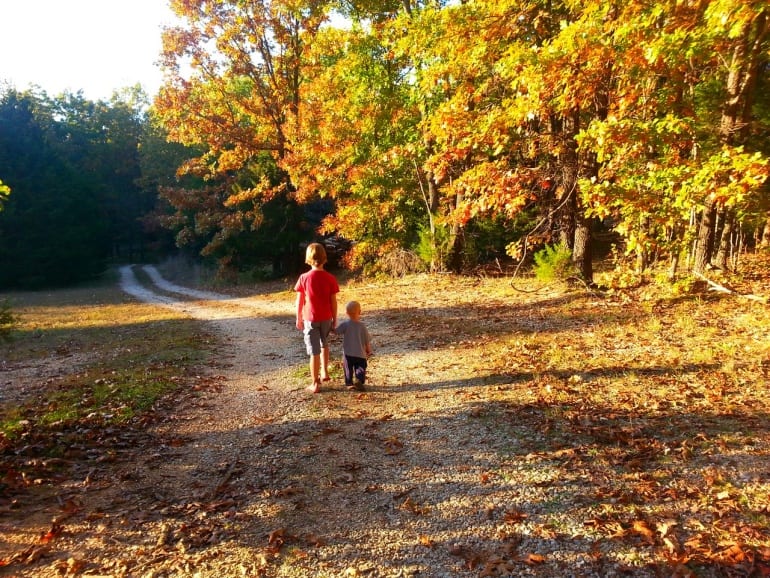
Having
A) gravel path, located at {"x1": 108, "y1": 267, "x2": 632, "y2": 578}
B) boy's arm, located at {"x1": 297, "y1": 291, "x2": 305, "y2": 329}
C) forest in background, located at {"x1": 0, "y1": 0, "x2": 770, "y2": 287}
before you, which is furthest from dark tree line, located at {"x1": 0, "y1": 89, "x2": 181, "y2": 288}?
gravel path, located at {"x1": 108, "y1": 267, "x2": 632, "y2": 578}

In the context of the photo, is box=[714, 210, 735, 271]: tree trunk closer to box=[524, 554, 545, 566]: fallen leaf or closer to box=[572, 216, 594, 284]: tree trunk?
box=[572, 216, 594, 284]: tree trunk

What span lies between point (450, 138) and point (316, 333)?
5.91 m

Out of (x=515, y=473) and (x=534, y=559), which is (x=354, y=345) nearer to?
(x=515, y=473)

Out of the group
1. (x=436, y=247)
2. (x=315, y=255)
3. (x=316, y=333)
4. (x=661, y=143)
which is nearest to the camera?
(x=315, y=255)

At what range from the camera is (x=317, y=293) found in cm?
589

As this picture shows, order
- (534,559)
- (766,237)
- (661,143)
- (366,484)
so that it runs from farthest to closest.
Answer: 1. (766,237)
2. (661,143)
3. (366,484)
4. (534,559)

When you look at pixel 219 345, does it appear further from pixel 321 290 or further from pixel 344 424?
pixel 344 424

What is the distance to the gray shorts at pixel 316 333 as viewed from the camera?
6001 mm

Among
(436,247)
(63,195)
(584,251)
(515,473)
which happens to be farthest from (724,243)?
(63,195)

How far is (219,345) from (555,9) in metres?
10.4

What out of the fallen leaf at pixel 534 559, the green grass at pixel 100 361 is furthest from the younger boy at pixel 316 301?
the fallen leaf at pixel 534 559

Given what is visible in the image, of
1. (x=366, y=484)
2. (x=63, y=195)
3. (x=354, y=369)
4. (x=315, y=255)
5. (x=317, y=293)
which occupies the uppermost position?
(x=63, y=195)

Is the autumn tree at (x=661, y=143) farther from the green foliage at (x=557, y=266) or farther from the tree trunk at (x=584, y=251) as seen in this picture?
the green foliage at (x=557, y=266)

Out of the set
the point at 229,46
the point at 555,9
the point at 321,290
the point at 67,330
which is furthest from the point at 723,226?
the point at 229,46
